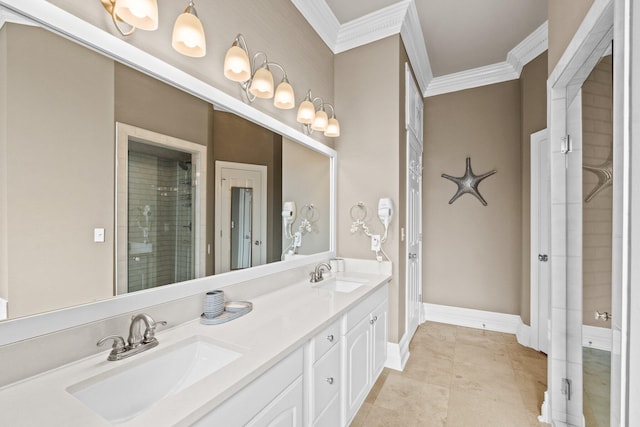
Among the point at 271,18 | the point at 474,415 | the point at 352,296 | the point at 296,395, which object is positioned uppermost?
the point at 271,18

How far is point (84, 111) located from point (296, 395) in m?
1.31

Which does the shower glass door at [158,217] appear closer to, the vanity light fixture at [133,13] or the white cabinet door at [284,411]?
the vanity light fixture at [133,13]

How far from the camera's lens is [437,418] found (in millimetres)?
1805

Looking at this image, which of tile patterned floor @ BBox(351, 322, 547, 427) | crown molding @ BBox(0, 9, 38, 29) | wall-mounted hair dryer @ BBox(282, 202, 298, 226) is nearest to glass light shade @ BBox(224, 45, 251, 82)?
crown molding @ BBox(0, 9, 38, 29)

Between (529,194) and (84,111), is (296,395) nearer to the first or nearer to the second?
(84,111)

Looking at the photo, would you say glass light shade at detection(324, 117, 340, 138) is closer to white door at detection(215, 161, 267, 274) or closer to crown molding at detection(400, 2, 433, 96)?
white door at detection(215, 161, 267, 274)

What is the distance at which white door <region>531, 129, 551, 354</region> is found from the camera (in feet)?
8.79

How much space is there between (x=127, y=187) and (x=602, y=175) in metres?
1.99

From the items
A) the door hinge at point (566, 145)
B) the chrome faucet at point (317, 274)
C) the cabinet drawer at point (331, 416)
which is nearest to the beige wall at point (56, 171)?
the cabinet drawer at point (331, 416)

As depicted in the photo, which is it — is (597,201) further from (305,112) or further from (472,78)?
(472,78)

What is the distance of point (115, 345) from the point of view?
3.06 feet

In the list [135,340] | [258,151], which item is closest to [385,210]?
[258,151]

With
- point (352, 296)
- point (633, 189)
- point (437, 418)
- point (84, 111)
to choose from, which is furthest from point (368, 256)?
point (84, 111)

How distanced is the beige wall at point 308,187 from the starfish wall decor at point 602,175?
1702mm
